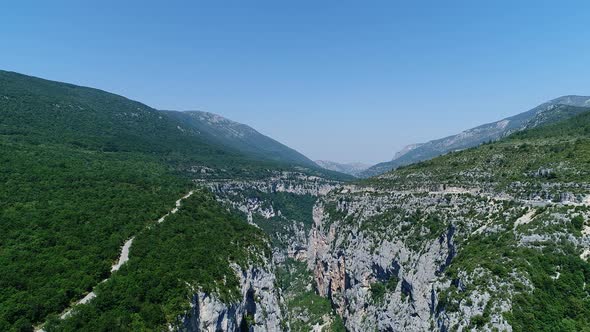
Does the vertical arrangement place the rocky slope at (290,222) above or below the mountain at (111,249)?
below

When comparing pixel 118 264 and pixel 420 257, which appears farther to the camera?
pixel 420 257

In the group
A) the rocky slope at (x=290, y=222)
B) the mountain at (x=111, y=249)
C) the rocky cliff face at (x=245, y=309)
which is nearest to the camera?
the mountain at (x=111, y=249)

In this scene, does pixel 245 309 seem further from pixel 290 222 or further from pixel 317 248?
pixel 290 222

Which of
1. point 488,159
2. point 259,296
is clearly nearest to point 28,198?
point 259,296

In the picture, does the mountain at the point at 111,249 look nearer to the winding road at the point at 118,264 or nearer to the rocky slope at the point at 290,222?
the winding road at the point at 118,264

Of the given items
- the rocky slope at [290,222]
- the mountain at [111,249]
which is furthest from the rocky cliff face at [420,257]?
the mountain at [111,249]

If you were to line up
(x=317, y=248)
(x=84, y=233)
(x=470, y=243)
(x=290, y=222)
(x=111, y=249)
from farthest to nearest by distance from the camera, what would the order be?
1. (x=290, y=222)
2. (x=317, y=248)
3. (x=470, y=243)
4. (x=84, y=233)
5. (x=111, y=249)

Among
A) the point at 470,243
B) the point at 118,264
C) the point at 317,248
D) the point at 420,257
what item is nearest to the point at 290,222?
the point at 317,248

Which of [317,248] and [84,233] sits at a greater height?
[84,233]
